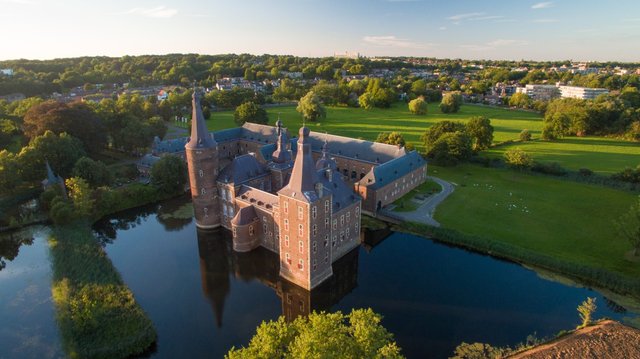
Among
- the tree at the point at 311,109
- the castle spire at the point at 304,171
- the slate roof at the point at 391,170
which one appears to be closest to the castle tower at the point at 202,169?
the castle spire at the point at 304,171

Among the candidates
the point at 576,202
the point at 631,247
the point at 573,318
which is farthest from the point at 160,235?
the point at 576,202

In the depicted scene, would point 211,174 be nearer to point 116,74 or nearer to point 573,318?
point 573,318

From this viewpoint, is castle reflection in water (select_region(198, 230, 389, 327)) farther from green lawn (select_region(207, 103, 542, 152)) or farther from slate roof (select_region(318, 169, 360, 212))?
green lawn (select_region(207, 103, 542, 152))

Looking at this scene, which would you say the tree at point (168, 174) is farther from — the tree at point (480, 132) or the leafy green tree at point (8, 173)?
the tree at point (480, 132)

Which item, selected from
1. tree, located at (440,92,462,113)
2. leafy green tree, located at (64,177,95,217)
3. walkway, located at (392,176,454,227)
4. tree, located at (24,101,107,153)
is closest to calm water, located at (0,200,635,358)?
walkway, located at (392,176,454,227)

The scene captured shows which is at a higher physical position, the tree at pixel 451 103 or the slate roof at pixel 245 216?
the tree at pixel 451 103

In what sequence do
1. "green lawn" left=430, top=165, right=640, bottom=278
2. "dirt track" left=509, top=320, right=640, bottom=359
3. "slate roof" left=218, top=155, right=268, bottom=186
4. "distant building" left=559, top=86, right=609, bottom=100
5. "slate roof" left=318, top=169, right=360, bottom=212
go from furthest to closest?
"distant building" left=559, top=86, right=609, bottom=100, "slate roof" left=218, top=155, right=268, bottom=186, "green lawn" left=430, top=165, right=640, bottom=278, "slate roof" left=318, top=169, right=360, bottom=212, "dirt track" left=509, top=320, right=640, bottom=359
